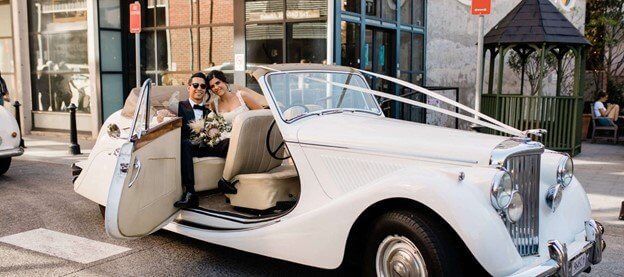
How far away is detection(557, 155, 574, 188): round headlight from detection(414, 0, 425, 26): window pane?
31.1ft

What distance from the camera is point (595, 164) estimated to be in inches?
389

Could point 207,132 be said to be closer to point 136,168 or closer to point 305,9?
point 136,168

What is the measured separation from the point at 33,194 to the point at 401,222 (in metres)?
5.75

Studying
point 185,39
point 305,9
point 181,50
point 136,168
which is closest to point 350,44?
point 305,9

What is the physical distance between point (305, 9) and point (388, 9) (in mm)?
2409

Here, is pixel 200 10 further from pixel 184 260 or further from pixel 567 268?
pixel 567 268

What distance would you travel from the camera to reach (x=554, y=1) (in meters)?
14.7

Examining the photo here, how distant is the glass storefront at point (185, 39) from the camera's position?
1214 cm

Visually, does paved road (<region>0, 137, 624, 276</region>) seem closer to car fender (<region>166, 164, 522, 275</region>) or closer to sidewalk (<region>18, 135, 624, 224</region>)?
sidewalk (<region>18, 135, 624, 224</region>)

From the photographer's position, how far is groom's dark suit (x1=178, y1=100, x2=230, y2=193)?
4.98 metres

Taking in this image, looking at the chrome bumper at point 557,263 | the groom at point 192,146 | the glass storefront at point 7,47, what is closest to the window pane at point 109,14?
the glass storefront at point 7,47

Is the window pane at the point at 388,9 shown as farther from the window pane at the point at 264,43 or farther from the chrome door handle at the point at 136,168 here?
the chrome door handle at the point at 136,168

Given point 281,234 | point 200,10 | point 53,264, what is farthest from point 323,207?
point 200,10

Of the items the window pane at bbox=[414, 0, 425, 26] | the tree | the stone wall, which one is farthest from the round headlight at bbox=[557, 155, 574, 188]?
the tree
